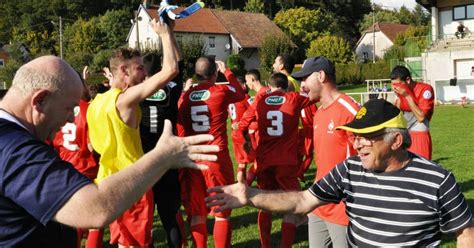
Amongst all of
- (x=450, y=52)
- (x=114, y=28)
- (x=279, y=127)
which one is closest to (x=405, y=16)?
(x=114, y=28)

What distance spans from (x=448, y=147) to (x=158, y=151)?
14.8 m

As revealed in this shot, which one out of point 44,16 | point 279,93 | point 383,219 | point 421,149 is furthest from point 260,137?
point 44,16

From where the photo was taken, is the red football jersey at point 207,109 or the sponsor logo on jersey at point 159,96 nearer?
the sponsor logo on jersey at point 159,96

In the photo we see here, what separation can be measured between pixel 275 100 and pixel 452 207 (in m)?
3.83

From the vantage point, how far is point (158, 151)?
221 cm

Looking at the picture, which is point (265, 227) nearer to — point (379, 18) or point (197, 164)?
point (197, 164)

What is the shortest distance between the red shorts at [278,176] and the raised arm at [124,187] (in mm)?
4459

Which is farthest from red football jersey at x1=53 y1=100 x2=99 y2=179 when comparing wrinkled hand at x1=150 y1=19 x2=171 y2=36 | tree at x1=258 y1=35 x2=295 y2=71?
tree at x1=258 y1=35 x2=295 y2=71

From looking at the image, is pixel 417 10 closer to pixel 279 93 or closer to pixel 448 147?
pixel 448 147

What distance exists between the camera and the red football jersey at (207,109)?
6387mm

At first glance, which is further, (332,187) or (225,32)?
(225,32)

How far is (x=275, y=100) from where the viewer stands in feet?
22.2

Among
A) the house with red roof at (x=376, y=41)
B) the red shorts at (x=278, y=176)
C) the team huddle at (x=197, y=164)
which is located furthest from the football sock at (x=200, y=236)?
the house with red roof at (x=376, y=41)

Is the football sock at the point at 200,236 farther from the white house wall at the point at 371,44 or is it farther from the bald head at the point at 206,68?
the white house wall at the point at 371,44
